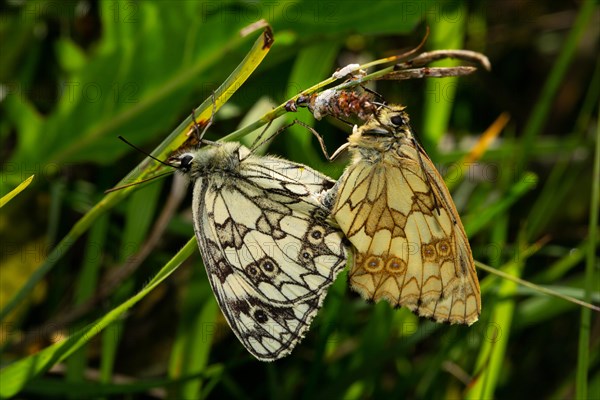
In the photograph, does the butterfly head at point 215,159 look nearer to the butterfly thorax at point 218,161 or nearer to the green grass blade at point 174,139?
the butterfly thorax at point 218,161

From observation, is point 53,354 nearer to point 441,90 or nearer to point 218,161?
point 218,161

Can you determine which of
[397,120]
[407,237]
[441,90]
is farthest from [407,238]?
[441,90]

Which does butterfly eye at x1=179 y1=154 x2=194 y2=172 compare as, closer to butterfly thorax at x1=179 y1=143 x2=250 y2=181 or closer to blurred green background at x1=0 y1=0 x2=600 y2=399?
butterfly thorax at x1=179 y1=143 x2=250 y2=181

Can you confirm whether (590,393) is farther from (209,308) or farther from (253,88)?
(253,88)

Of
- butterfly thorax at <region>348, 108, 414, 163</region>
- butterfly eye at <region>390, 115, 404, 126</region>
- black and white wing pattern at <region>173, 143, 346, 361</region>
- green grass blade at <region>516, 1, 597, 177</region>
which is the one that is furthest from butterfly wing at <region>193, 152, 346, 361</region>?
green grass blade at <region>516, 1, 597, 177</region>

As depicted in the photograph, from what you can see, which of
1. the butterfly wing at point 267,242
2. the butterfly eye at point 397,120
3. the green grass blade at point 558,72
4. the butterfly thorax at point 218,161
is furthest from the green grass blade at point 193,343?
the green grass blade at point 558,72

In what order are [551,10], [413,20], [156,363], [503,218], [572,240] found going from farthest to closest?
1. [551,10]
2. [572,240]
3. [156,363]
4. [503,218]
5. [413,20]

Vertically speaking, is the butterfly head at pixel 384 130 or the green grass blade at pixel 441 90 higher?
the green grass blade at pixel 441 90

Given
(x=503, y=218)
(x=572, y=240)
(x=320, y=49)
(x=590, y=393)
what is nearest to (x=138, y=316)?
(x=320, y=49)
